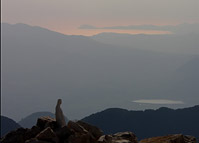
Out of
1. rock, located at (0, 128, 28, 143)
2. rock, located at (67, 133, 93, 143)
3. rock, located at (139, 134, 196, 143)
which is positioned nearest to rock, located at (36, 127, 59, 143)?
rock, located at (67, 133, 93, 143)

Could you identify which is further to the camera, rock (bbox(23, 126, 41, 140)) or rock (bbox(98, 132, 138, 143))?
rock (bbox(23, 126, 41, 140))

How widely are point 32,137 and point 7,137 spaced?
10.2 feet

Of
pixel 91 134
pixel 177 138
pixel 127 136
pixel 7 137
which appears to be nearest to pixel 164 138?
pixel 177 138

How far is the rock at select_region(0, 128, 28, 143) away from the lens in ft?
129

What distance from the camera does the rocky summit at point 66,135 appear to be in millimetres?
36750

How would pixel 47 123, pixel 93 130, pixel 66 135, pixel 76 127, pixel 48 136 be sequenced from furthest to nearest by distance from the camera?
1. pixel 93 130
2. pixel 47 123
3. pixel 76 127
4. pixel 66 135
5. pixel 48 136

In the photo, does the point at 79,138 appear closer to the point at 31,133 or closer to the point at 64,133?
Answer: the point at 64,133

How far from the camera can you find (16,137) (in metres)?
39.5

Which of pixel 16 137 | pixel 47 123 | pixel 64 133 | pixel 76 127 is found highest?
pixel 47 123

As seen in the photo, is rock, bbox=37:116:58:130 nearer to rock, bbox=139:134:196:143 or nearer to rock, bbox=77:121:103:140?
rock, bbox=77:121:103:140

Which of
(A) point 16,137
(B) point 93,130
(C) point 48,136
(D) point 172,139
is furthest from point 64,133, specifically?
(D) point 172,139

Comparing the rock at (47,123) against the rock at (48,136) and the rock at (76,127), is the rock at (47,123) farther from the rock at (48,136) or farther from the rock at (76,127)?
the rock at (48,136)

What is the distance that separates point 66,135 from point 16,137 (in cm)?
580

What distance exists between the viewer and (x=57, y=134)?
3800cm
